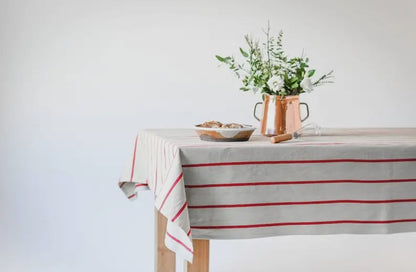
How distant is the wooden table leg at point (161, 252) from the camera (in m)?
2.83

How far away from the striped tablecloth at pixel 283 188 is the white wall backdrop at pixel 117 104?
1.85 meters

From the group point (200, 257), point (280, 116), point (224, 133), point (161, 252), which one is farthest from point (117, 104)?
point (200, 257)

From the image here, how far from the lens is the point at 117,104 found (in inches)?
165

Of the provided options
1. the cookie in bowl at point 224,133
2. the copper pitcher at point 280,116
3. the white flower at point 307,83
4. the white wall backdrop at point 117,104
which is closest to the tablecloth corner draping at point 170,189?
the cookie in bowl at point 224,133

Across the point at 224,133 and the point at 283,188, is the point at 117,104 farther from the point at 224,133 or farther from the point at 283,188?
the point at 283,188

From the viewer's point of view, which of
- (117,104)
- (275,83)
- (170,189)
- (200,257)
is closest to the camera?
(170,189)

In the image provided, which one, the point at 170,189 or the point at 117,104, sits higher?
the point at 117,104

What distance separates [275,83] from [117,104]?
6.16 ft

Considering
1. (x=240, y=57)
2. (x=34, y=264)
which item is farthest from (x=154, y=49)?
(x=34, y=264)

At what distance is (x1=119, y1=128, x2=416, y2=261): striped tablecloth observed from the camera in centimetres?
205

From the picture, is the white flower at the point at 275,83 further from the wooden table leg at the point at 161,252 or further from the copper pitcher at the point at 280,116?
the wooden table leg at the point at 161,252

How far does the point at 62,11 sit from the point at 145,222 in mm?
1369

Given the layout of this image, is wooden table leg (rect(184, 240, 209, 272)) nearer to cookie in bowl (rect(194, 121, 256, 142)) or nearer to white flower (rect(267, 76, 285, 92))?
cookie in bowl (rect(194, 121, 256, 142))

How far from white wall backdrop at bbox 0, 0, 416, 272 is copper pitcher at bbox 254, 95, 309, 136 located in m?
1.69
